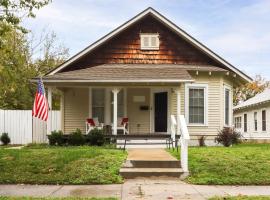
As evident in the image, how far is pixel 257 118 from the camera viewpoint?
36.4 meters

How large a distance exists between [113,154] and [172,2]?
8.65 meters

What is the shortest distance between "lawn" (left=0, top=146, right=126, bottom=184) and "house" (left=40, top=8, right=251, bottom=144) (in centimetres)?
797

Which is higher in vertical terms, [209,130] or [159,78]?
[159,78]

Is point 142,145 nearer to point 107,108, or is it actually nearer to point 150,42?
point 107,108

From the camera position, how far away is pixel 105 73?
20953mm

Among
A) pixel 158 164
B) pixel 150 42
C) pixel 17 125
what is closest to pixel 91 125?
pixel 150 42

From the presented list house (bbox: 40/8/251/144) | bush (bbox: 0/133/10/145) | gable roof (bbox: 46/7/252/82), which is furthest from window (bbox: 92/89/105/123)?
bush (bbox: 0/133/10/145)

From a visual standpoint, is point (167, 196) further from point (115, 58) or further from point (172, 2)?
point (115, 58)

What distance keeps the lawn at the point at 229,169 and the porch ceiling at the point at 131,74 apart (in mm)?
6062

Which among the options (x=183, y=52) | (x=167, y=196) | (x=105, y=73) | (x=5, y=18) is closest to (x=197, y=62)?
(x=183, y=52)

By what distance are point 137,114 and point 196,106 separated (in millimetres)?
2901

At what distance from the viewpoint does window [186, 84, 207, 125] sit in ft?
74.7

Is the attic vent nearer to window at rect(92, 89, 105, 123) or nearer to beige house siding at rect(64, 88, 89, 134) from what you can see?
window at rect(92, 89, 105, 123)

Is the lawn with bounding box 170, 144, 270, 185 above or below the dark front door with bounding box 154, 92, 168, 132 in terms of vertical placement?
below
